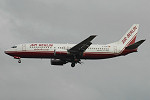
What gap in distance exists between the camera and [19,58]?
9269cm

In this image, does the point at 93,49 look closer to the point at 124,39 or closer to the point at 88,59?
the point at 88,59

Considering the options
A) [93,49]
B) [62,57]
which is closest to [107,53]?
[93,49]

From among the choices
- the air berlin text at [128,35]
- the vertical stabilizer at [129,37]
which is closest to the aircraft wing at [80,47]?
the vertical stabilizer at [129,37]

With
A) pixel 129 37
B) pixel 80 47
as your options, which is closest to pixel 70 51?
pixel 80 47

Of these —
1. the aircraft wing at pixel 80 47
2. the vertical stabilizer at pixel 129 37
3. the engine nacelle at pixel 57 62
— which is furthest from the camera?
the vertical stabilizer at pixel 129 37

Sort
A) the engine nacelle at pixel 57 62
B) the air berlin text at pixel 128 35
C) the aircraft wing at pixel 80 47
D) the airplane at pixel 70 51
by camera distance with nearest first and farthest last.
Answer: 1. the aircraft wing at pixel 80 47
2. the airplane at pixel 70 51
3. the engine nacelle at pixel 57 62
4. the air berlin text at pixel 128 35

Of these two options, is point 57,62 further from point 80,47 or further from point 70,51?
point 80,47

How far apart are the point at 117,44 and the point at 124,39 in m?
3.01

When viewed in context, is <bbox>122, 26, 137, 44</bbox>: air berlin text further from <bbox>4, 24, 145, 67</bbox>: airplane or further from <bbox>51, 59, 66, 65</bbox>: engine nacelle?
<bbox>51, 59, 66, 65</bbox>: engine nacelle

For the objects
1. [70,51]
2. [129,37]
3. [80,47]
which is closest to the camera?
[80,47]

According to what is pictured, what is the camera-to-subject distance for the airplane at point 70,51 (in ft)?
295

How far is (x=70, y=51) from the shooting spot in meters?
90.1

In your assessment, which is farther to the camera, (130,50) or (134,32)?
(134,32)

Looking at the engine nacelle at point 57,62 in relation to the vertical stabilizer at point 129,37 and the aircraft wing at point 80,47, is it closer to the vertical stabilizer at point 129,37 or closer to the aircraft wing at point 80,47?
the aircraft wing at point 80,47
